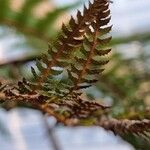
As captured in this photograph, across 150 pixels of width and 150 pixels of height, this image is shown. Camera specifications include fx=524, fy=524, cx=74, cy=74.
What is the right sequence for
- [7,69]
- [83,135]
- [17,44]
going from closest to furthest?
[7,69]
[17,44]
[83,135]

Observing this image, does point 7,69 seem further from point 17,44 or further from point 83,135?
point 83,135

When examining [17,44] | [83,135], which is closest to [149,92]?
[17,44]

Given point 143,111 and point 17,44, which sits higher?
point 17,44

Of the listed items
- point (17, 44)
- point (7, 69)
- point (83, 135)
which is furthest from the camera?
point (83, 135)

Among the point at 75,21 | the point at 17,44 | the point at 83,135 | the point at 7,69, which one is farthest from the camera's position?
the point at 83,135

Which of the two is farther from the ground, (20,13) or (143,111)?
(20,13)

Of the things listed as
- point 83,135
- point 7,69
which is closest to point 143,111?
point 7,69

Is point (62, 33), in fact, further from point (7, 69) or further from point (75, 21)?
point (7, 69)

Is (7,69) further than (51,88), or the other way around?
(7,69)

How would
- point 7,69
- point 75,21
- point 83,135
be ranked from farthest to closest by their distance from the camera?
point 83,135 < point 7,69 < point 75,21
